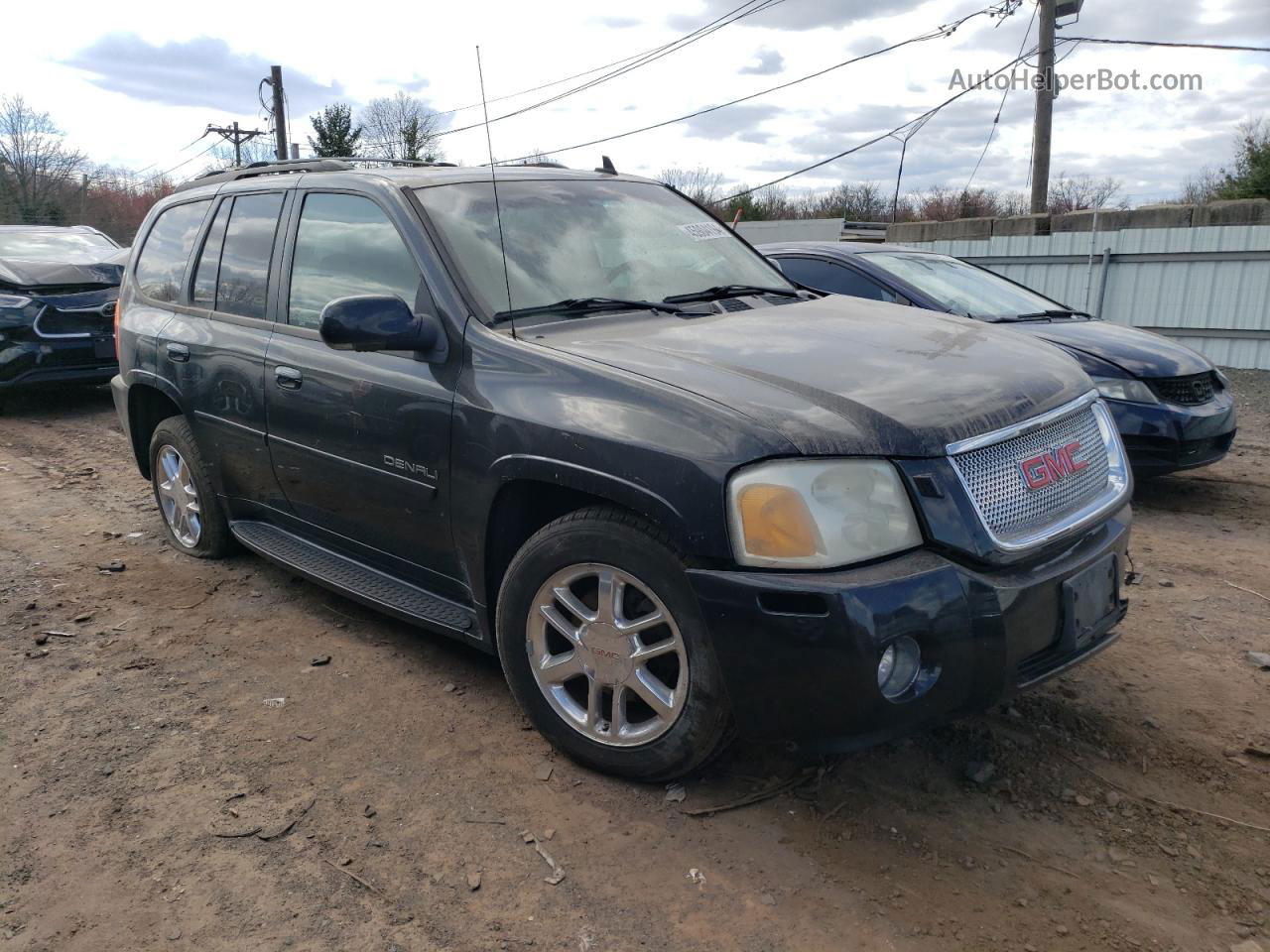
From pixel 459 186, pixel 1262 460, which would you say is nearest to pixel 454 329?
pixel 459 186

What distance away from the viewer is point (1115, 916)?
2379 mm

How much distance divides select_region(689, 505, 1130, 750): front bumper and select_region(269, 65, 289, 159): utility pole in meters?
35.2

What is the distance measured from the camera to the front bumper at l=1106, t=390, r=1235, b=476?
575cm

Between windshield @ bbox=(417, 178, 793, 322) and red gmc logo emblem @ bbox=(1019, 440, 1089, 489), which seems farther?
windshield @ bbox=(417, 178, 793, 322)

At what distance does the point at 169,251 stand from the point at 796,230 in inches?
749

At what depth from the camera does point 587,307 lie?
343 centimetres

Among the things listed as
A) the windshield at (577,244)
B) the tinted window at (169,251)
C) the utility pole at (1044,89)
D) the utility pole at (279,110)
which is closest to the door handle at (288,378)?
the windshield at (577,244)

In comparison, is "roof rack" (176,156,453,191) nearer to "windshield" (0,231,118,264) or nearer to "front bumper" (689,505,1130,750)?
"front bumper" (689,505,1130,750)

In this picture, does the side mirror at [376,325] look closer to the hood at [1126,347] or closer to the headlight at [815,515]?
the headlight at [815,515]

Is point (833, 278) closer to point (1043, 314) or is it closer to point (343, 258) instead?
point (1043, 314)

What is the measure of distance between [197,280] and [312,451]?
1.43 metres

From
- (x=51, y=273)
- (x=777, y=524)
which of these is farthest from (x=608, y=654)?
(x=51, y=273)

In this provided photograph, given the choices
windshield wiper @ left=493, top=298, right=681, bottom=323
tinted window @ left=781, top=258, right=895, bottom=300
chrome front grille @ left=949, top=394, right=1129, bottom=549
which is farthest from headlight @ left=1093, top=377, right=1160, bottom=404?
windshield wiper @ left=493, top=298, right=681, bottom=323

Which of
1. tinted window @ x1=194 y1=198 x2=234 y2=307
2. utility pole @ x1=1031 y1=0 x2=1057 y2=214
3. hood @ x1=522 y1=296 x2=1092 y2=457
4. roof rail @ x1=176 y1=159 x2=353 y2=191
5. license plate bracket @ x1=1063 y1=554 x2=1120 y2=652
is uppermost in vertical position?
utility pole @ x1=1031 y1=0 x2=1057 y2=214
